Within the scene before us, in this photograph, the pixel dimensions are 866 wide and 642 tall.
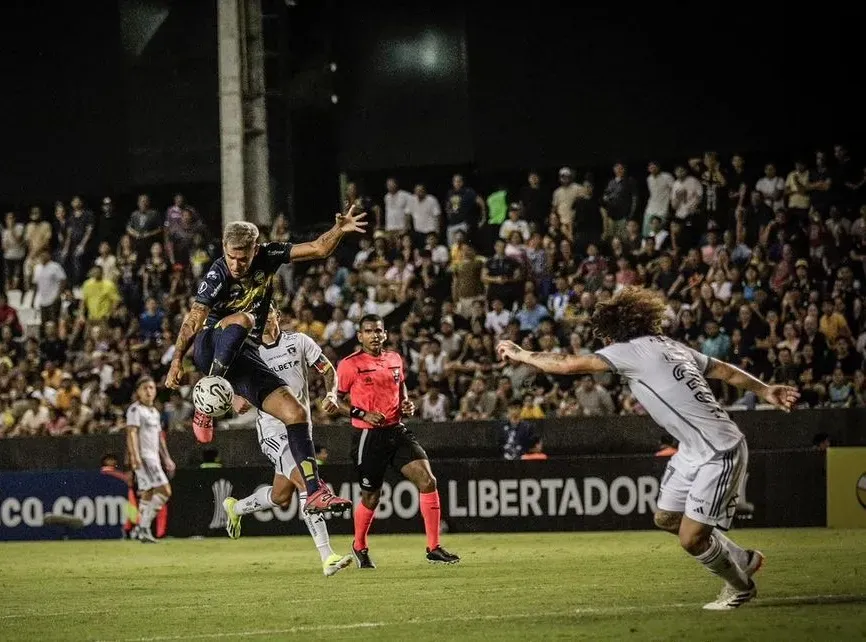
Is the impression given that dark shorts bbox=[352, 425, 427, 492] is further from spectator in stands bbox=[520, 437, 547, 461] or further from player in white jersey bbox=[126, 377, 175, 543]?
player in white jersey bbox=[126, 377, 175, 543]

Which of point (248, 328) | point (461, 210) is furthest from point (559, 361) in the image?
point (461, 210)

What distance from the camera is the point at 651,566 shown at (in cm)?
1311

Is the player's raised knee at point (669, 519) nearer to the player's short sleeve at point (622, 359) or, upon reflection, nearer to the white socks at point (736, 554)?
the white socks at point (736, 554)

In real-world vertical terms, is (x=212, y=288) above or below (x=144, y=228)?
below

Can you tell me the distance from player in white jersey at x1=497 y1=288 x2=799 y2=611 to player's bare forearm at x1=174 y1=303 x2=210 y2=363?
10.8 ft

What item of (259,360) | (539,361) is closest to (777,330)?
(259,360)

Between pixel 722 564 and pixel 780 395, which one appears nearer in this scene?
pixel 722 564

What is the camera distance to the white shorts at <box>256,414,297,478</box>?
1340 cm

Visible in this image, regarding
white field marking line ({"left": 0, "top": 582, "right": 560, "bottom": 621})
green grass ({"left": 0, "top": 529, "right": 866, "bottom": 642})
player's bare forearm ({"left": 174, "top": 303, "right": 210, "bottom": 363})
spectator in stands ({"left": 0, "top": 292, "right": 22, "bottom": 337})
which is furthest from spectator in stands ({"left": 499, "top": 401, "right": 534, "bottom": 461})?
spectator in stands ({"left": 0, "top": 292, "right": 22, "bottom": 337})

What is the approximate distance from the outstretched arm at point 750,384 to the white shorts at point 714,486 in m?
0.39

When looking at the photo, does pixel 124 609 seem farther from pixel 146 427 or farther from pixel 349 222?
pixel 146 427

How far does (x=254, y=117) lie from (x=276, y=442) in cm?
1085

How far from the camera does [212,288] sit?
37.6 ft

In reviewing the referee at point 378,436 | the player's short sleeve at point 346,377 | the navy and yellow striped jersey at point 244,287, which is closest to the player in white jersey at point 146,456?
the player's short sleeve at point 346,377
